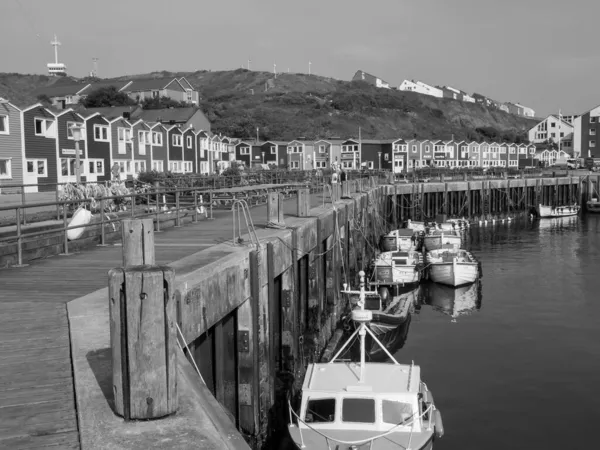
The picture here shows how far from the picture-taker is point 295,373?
54.7 ft

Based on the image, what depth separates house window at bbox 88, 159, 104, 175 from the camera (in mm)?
55000

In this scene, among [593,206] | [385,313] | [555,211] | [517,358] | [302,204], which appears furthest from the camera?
[593,206]

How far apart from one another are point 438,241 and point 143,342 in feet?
126

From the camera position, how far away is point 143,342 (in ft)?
16.8

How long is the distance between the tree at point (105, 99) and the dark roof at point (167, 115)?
42352mm

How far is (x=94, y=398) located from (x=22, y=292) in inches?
218

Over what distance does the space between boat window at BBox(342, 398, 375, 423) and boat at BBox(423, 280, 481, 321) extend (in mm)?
16116

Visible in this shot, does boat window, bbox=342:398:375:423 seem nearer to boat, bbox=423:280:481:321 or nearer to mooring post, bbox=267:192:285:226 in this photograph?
mooring post, bbox=267:192:285:226

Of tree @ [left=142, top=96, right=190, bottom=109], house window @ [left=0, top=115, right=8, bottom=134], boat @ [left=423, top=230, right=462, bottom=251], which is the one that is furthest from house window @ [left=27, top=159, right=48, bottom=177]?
tree @ [left=142, top=96, right=190, bottom=109]

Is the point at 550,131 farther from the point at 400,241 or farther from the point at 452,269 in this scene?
the point at 452,269

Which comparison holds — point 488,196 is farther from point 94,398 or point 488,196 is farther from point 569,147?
point 569,147

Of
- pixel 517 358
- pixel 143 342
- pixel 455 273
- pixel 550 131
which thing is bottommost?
pixel 517 358

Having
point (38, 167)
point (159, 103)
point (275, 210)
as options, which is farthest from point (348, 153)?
point (275, 210)

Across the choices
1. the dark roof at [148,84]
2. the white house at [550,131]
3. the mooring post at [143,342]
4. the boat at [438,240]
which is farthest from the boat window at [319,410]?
the white house at [550,131]
